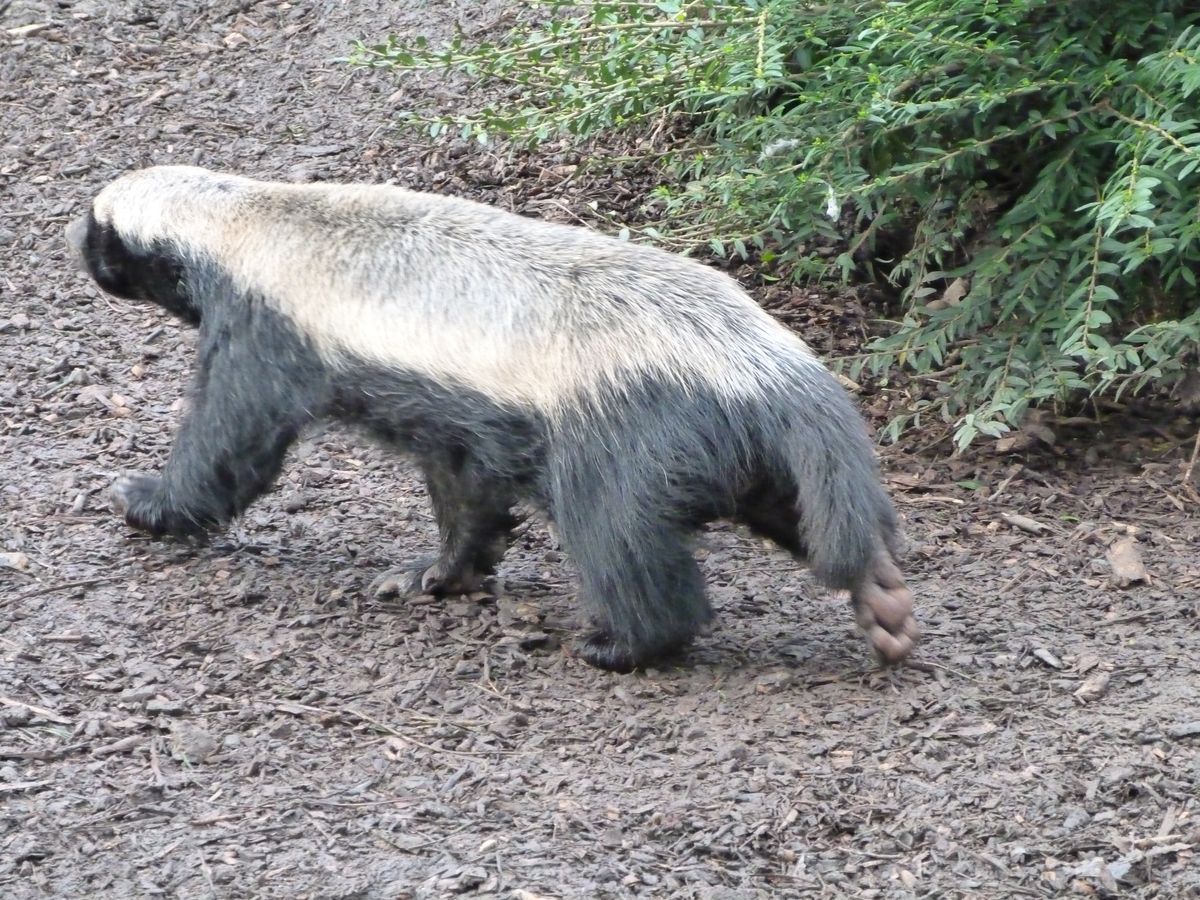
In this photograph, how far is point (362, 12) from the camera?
29.2ft

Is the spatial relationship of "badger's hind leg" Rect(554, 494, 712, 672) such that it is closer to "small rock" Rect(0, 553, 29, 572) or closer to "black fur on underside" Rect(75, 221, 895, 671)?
"black fur on underside" Rect(75, 221, 895, 671)

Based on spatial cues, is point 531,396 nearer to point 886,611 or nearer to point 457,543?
point 457,543

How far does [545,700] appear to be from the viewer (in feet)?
15.4

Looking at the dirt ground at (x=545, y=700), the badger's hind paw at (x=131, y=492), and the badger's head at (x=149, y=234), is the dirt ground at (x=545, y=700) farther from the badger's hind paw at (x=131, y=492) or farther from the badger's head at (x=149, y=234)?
the badger's head at (x=149, y=234)

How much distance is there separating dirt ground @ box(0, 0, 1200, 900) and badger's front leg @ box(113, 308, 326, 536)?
0.74ft

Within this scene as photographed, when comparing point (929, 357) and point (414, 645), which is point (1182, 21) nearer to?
point (929, 357)

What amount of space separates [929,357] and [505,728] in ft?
8.35

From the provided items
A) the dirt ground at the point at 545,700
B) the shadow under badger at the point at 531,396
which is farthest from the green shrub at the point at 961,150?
the shadow under badger at the point at 531,396

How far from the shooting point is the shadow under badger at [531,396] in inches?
173

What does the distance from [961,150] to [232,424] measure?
9.52ft

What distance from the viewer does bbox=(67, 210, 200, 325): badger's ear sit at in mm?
5578

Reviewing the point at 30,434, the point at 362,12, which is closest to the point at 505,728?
the point at 30,434

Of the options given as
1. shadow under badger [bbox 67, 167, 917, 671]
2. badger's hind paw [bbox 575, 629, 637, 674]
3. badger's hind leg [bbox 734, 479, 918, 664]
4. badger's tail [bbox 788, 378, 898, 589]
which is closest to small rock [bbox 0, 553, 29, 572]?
shadow under badger [bbox 67, 167, 917, 671]

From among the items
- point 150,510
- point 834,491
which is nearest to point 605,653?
point 834,491
